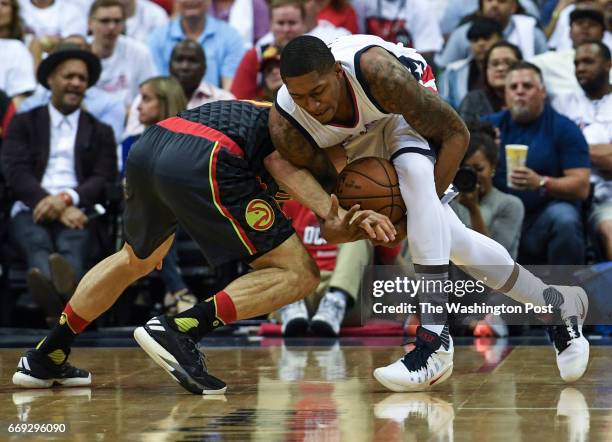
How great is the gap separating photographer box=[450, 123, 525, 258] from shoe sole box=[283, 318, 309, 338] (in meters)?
1.24

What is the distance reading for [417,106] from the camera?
4.84 metres

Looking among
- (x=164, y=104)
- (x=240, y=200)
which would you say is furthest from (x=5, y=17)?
(x=240, y=200)

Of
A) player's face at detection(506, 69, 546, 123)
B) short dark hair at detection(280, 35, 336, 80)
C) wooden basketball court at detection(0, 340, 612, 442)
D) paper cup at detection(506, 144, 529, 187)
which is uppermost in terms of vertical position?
player's face at detection(506, 69, 546, 123)

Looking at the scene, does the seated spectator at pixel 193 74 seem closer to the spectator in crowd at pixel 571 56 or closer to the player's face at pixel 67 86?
the player's face at pixel 67 86

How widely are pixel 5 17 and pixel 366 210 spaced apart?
627 cm

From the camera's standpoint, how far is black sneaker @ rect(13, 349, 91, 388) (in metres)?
5.35

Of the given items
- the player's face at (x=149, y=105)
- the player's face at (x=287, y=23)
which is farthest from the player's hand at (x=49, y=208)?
the player's face at (x=287, y=23)

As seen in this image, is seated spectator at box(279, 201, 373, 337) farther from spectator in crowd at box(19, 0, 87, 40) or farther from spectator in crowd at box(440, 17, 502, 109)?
spectator in crowd at box(19, 0, 87, 40)

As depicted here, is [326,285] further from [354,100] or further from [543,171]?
[354,100]

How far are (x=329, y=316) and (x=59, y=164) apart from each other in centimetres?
241

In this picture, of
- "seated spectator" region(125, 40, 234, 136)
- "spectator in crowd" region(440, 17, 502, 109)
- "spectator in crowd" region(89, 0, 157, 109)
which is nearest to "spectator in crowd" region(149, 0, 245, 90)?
"spectator in crowd" region(89, 0, 157, 109)

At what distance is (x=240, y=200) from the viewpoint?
16.5 feet

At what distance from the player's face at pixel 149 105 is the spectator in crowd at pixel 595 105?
2.94 meters

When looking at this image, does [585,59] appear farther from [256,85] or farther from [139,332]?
[139,332]
